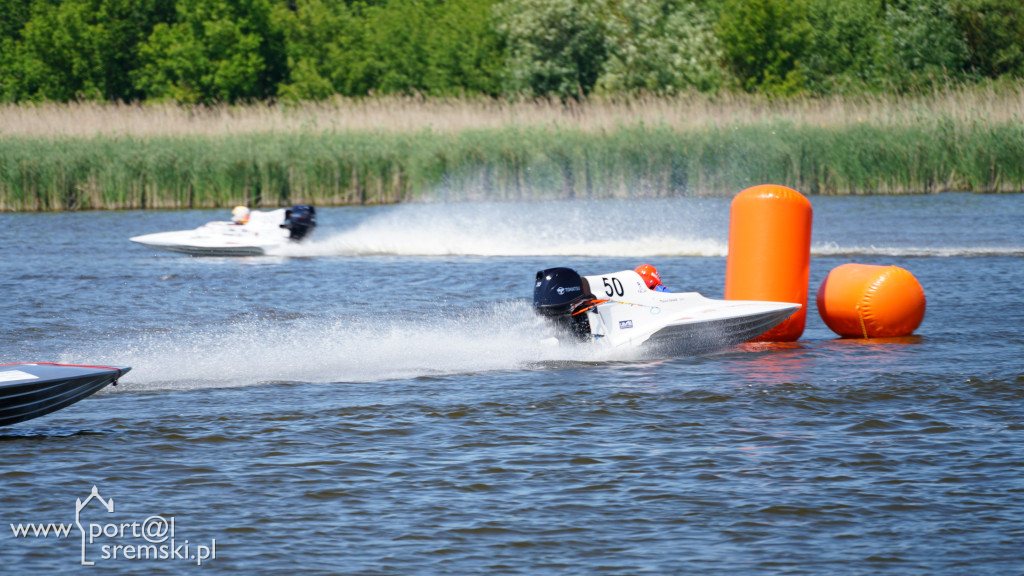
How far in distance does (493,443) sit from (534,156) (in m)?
18.9

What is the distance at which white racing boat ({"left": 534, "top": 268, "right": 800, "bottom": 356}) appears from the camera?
10.4 meters

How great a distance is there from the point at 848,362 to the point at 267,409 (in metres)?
4.75

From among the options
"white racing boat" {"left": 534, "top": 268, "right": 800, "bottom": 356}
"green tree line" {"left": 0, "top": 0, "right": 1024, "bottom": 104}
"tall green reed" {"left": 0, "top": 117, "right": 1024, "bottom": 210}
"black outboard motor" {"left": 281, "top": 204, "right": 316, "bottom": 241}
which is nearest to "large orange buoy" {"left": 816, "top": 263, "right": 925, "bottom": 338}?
"white racing boat" {"left": 534, "top": 268, "right": 800, "bottom": 356}

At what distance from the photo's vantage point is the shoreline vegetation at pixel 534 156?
24.9m

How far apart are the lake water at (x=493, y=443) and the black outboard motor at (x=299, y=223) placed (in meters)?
4.76

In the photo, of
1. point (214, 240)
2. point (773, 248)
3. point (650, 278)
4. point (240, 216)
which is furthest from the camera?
point (240, 216)

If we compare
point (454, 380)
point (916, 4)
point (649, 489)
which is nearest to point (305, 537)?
point (649, 489)

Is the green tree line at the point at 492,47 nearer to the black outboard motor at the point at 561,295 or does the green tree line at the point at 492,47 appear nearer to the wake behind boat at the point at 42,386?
the black outboard motor at the point at 561,295

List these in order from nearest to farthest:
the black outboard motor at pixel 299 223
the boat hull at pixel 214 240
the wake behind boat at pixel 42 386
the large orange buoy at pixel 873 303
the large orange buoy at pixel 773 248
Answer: the wake behind boat at pixel 42 386 → the large orange buoy at pixel 773 248 → the large orange buoy at pixel 873 303 → the boat hull at pixel 214 240 → the black outboard motor at pixel 299 223

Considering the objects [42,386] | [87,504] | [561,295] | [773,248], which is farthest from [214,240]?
[87,504]

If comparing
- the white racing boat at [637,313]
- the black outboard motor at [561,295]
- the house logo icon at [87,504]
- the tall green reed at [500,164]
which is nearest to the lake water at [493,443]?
the house logo icon at [87,504]

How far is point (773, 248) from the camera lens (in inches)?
444

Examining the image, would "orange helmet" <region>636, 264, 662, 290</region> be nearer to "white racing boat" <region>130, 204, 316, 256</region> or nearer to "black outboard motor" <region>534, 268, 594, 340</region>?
"black outboard motor" <region>534, 268, 594, 340</region>

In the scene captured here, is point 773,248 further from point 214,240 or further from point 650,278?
point 214,240
